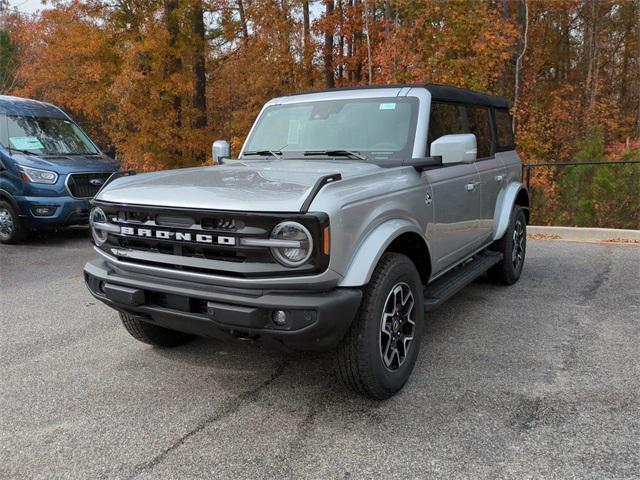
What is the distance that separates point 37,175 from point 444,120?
672 centimetres

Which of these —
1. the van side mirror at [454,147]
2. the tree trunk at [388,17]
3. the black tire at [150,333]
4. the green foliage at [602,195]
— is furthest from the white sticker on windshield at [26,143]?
the green foliage at [602,195]

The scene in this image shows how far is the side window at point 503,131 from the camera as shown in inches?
223

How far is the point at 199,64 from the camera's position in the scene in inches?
517

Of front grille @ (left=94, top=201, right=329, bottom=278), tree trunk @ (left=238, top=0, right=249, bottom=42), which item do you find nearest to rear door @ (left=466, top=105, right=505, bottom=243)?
front grille @ (left=94, top=201, right=329, bottom=278)

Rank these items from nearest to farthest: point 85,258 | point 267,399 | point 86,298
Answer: point 267,399 → point 86,298 → point 85,258

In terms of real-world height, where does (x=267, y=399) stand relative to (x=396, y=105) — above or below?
below

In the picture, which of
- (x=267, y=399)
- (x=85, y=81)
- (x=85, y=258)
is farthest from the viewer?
(x=85, y=81)

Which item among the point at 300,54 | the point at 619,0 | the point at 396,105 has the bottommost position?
the point at 396,105

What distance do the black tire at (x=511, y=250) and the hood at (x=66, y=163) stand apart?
645cm

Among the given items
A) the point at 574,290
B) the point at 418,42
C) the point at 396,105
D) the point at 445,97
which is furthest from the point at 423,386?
the point at 418,42

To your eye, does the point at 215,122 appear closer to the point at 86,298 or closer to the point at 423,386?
the point at 86,298

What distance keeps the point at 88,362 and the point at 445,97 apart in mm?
3449

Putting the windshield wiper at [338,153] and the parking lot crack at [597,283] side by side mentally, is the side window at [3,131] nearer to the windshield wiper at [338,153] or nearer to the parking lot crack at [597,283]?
the windshield wiper at [338,153]

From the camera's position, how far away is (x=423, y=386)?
11.3 feet
